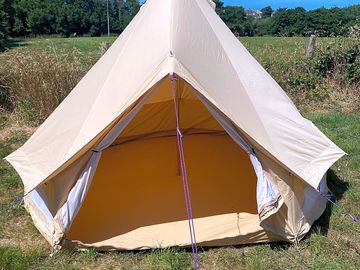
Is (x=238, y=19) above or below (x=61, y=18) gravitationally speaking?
below

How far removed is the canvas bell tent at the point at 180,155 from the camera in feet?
9.56

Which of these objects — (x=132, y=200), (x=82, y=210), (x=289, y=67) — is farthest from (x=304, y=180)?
(x=289, y=67)

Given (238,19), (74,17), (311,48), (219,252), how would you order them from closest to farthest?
(219,252) → (311,48) → (238,19) → (74,17)

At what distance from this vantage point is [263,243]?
314cm

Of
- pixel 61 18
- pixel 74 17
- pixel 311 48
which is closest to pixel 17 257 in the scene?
pixel 311 48

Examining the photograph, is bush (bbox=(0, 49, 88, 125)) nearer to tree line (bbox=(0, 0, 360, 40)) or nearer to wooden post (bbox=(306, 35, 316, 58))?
wooden post (bbox=(306, 35, 316, 58))

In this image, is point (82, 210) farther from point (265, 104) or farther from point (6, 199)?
point (265, 104)

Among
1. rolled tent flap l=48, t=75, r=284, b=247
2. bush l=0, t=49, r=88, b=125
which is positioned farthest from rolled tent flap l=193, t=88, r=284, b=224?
bush l=0, t=49, r=88, b=125

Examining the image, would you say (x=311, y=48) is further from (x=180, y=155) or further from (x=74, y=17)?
(x=74, y=17)

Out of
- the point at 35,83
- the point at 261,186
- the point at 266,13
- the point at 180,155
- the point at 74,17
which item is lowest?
the point at 261,186

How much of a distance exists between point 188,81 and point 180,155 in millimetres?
516

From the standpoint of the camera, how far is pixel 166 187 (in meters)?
Result: 3.94

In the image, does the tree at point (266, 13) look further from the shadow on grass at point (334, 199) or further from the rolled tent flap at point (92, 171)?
the rolled tent flap at point (92, 171)

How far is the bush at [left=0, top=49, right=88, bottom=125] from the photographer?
20.5 feet
